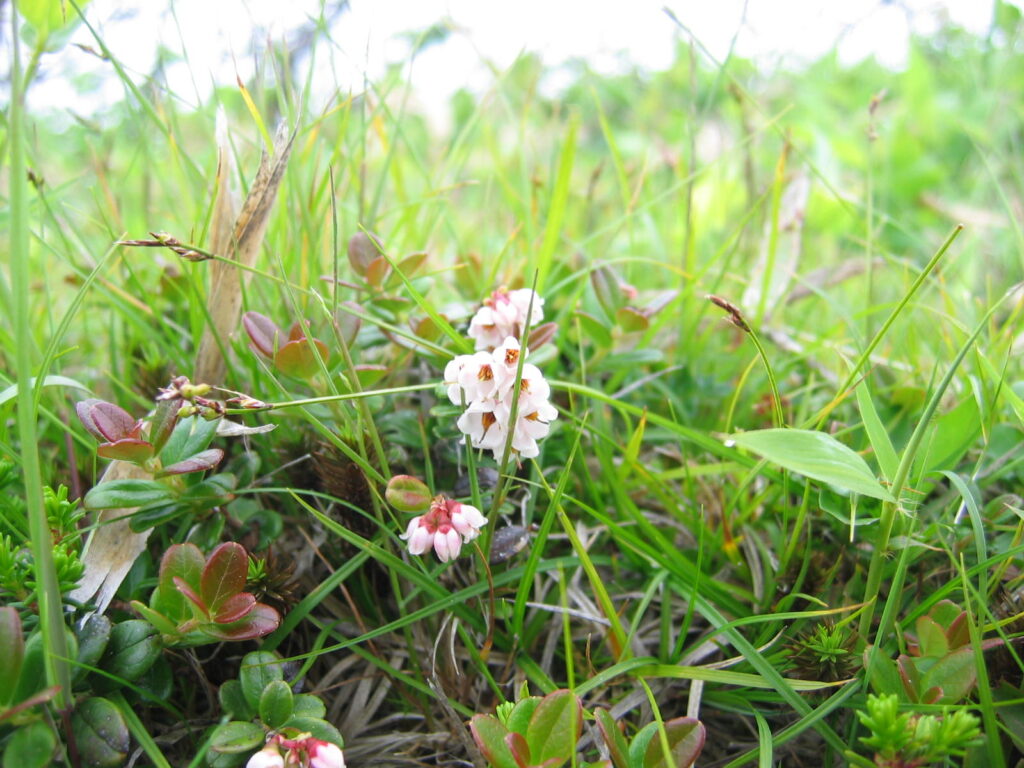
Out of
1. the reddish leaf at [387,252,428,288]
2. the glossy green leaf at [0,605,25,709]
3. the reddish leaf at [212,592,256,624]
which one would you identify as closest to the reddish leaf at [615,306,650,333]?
the reddish leaf at [387,252,428,288]

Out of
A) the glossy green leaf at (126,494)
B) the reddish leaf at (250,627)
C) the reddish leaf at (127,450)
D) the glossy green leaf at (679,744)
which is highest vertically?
the reddish leaf at (127,450)

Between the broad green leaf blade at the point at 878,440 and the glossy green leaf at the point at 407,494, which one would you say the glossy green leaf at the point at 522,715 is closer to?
the glossy green leaf at the point at 407,494

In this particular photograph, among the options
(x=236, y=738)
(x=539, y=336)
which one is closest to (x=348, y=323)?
(x=539, y=336)

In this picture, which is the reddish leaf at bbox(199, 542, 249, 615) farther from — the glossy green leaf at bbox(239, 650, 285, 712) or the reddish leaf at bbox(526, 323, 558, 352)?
the reddish leaf at bbox(526, 323, 558, 352)

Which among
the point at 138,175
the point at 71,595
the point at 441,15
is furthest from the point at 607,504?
the point at 138,175

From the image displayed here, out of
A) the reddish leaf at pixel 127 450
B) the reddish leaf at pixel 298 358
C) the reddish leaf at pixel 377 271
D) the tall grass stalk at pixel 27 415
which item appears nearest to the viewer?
the tall grass stalk at pixel 27 415

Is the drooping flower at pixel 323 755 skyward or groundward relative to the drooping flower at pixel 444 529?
groundward

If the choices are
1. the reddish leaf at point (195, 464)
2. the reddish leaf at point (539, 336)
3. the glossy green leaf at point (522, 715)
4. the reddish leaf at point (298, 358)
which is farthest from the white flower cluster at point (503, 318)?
the glossy green leaf at point (522, 715)
